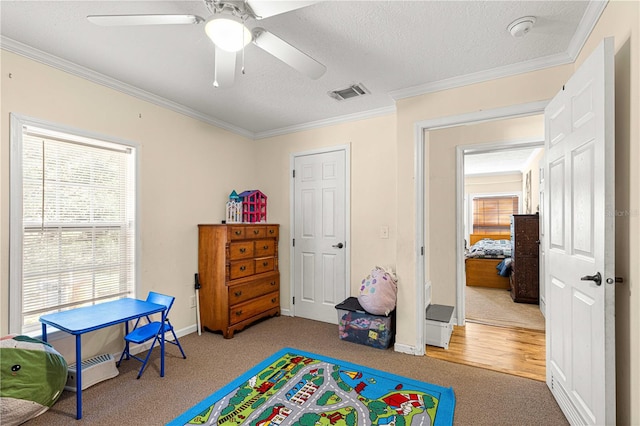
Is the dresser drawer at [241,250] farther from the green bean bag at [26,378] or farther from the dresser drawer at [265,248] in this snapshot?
the green bean bag at [26,378]

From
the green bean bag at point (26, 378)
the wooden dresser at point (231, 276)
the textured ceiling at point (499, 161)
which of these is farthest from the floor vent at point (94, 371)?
the textured ceiling at point (499, 161)

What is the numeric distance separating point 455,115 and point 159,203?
119 inches

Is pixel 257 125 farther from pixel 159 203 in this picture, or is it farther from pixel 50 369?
pixel 50 369

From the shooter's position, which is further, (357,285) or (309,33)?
(357,285)

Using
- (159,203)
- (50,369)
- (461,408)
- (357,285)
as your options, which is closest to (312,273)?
(357,285)

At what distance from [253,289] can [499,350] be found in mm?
2705

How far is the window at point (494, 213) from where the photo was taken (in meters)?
8.70

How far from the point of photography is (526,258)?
15.2 feet

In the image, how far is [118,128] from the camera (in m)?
2.87

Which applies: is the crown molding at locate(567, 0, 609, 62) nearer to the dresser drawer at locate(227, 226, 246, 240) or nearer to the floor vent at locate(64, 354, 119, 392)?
the dresser drawer at locate(227, 226, 246, 240)

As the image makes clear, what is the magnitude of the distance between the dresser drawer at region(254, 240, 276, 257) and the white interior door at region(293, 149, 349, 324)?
302 mm

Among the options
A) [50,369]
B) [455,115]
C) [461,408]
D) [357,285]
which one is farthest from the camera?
[357,285]

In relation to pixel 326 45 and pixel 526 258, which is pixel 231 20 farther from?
pixel 526 258

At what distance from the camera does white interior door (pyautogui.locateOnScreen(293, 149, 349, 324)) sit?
387 cm
